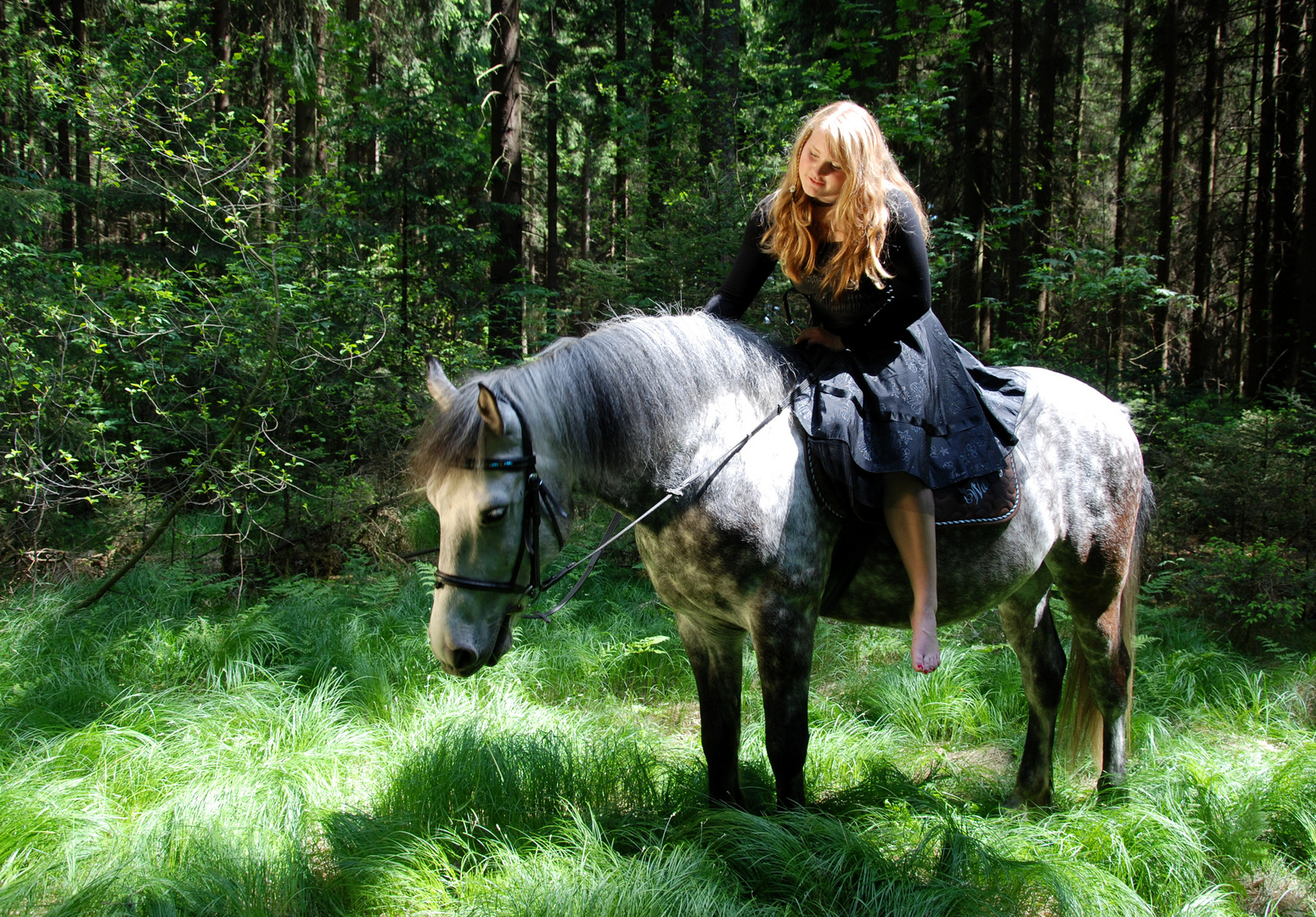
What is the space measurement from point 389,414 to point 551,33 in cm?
1249

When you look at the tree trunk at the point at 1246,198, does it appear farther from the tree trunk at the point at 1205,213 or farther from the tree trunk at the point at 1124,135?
the tree trunk at the point at 1124,135

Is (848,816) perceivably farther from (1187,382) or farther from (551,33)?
(551,33)

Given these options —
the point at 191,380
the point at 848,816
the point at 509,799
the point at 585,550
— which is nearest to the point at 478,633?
Result: the point at 509,799

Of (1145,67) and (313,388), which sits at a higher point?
(1145,67)

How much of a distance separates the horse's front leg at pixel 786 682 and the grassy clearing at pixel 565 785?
182 mm

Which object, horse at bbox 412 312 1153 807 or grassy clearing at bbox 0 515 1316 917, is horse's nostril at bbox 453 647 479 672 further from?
grassy clearing at bbox 0 515 1316 917

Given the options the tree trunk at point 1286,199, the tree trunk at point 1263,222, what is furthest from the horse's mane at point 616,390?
the tree trunk at point 1263,222

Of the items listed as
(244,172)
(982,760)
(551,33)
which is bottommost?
(982,760)

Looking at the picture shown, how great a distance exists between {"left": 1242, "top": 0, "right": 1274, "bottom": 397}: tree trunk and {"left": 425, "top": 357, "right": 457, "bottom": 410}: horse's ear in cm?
1103

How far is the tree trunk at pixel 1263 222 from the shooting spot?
10281 mm

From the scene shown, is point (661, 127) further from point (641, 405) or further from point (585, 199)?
point (585, 199)

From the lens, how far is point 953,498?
8.44 feet

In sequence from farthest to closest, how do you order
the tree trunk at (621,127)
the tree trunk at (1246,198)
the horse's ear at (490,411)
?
the tree trunk at (1246,198) → the tree trunk at (621,127) → the horse's ear at (490,411)

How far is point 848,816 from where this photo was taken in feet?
9.36
